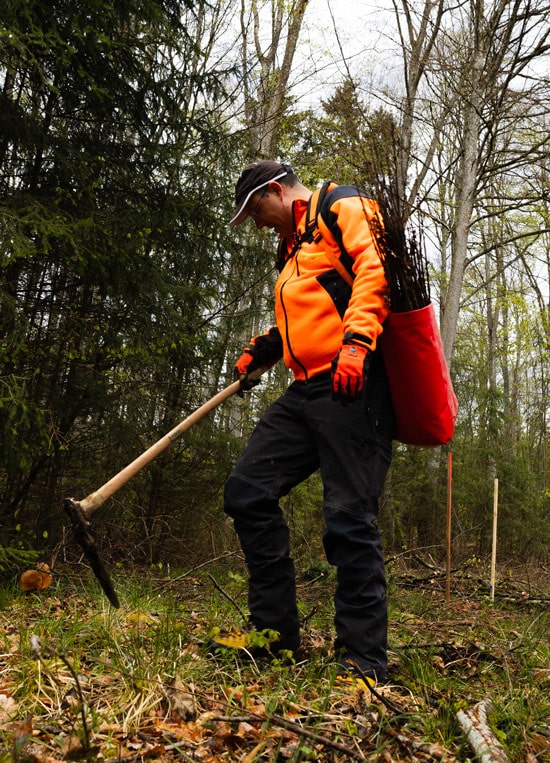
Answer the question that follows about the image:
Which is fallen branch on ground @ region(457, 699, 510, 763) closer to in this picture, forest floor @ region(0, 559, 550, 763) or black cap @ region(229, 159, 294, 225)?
forest floor @ region(0, 559, 550, 763)

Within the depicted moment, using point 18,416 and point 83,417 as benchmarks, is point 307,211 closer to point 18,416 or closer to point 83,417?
point 18,416

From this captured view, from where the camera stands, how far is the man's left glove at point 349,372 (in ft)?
8.32

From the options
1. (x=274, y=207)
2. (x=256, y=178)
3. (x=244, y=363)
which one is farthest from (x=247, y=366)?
(x=256, y=178)

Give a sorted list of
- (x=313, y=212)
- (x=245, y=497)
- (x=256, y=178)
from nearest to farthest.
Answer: (x=245, y=497)
(x=313, y=212)
(x=256, y=178)

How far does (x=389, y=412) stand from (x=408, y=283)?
0.62 m

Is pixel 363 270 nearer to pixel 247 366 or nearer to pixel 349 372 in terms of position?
pixel 349 372

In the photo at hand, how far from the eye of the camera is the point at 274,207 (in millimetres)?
3258

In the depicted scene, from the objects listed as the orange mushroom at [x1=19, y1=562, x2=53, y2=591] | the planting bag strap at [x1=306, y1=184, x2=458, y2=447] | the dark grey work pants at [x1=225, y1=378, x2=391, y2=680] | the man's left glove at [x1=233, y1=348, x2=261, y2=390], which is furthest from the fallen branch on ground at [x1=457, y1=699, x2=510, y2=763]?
the orange mushroom at [x1=19, y1=562, x2=53, y2=591]

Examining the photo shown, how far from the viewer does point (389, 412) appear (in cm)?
296

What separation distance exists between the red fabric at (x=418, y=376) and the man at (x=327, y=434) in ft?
0.25

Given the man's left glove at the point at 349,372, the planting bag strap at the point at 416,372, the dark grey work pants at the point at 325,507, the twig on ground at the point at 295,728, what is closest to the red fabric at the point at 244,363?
the dark grey work pants at the point at 325,507

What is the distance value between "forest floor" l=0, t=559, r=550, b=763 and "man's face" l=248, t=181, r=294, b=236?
2.03 m

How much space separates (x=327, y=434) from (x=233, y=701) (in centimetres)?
113

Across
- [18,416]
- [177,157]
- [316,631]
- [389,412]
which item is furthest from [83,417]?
[389,412]
